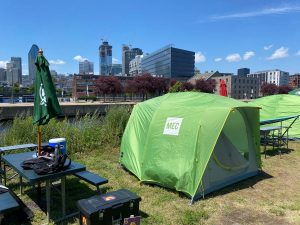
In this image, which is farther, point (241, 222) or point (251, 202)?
point (251, 202)

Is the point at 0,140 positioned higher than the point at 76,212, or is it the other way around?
the point at 0,140

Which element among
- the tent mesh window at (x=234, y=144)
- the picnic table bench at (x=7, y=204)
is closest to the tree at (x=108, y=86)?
the tent mesh window at (x=234, y=144)

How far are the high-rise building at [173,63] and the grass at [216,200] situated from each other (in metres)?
113

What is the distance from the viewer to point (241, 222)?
12.8ft

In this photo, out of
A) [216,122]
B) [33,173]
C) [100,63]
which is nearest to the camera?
[33,173]

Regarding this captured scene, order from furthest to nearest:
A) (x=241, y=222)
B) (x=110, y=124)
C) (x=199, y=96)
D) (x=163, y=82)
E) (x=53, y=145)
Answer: (x=163, y=82)
(x=110, y=124)
(x=199, y=96)
(x=53, y=145)
(x=241, y=222)

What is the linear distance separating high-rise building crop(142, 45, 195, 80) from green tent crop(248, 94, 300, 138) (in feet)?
355

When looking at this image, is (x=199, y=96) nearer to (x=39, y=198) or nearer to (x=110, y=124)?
(x=39, y=198)

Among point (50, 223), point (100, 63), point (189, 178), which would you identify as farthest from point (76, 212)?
point (100, 63)

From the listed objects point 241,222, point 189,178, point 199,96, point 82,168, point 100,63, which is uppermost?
point 100,63

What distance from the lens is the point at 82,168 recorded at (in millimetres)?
3934

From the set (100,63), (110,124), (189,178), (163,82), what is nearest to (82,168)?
(189,178)

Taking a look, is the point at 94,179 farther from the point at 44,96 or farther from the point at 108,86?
the point at 108,86

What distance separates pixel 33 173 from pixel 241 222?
291cm
